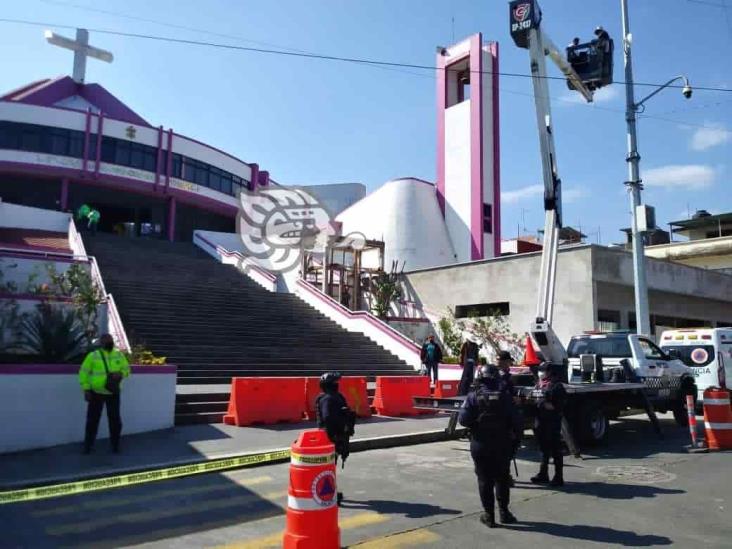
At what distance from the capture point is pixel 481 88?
113ft

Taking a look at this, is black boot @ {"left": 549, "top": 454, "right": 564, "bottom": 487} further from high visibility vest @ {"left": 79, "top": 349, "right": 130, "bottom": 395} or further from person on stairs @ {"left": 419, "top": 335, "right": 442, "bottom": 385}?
person on stairs @ {"left": 419, "top": 335, "right": 442, "bottom": 385}

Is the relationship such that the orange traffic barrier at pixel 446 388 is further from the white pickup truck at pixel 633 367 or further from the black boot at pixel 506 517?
the black boot at pixel 506 517

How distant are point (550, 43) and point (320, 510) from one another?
45.0ft

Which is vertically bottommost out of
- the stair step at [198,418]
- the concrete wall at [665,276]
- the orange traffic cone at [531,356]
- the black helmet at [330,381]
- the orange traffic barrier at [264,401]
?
the stair step at [198,418]

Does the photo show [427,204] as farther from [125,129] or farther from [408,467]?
[408,467]

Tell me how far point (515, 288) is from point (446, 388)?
27.5 ft

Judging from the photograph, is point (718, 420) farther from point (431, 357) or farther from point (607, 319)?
point (607, 319)

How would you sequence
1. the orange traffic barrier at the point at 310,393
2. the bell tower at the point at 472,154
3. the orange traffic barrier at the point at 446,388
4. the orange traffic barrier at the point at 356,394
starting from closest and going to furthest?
the orange traffic barrier at the point at 310,393
the orange traffic barrier at the point at 356,394
the orange traffic barrier at the point at 446,388
the bell tower at the point at 472,154

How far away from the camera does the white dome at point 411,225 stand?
119ft

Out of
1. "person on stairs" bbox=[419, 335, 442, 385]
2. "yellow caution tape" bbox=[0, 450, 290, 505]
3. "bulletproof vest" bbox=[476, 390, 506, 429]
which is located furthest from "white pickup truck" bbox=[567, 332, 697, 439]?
"yellow caution tape" bbox=[0, 450, 290, 505]

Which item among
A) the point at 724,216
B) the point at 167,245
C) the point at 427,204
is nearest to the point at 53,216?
the point at 167,245

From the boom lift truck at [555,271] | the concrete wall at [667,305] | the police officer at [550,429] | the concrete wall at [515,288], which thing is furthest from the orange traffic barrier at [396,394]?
the concrete wall at [667,305]

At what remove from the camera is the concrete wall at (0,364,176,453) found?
9.14 metres

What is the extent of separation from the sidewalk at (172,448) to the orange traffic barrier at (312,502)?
13.4ft
